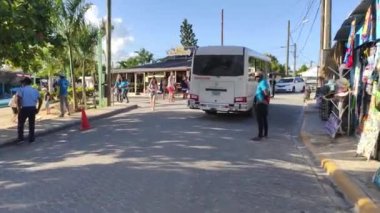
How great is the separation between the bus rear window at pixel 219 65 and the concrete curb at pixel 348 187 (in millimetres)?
7365

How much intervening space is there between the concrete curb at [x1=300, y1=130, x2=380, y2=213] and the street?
0.20 metres

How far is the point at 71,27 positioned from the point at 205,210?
60.6 feet

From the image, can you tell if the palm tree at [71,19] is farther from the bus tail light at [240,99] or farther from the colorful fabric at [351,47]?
the colorful fabric at [351,47]

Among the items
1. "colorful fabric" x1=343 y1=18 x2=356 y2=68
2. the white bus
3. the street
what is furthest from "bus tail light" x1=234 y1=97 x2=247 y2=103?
"colorful fabric" x1=343 y1=18 x2=356 y2=68

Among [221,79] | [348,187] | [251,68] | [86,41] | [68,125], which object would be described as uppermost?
[86,41]

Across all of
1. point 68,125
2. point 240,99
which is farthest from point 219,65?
point 68,125

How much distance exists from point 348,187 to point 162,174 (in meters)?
3.11

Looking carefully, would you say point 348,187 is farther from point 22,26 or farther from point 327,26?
point 327,26

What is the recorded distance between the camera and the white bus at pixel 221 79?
18.7m

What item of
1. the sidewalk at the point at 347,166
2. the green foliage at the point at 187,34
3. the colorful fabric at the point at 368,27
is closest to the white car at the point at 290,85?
the sidewalk at the point at 347,166

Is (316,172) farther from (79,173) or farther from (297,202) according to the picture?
(79,173)

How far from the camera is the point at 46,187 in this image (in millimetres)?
8094

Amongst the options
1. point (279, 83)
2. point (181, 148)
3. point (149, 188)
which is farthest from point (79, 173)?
point (279, 83)

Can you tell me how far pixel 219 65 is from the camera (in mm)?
18953
